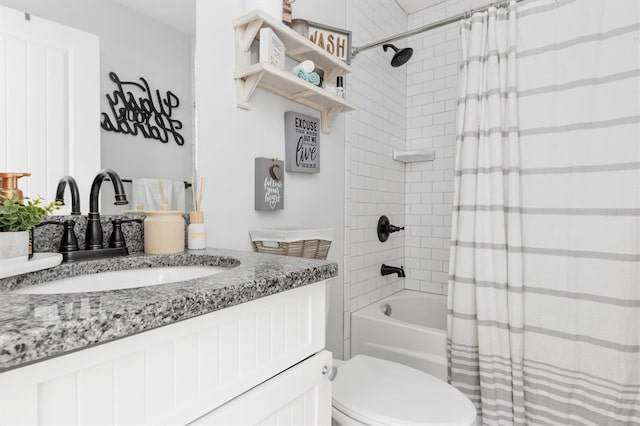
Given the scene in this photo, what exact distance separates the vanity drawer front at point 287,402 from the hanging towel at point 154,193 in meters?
0.65

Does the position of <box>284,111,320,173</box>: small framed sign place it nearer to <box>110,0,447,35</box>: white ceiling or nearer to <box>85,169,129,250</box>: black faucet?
<box>110,0,447,35</box>: white ceiling

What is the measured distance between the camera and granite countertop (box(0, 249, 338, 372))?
0.38 metres

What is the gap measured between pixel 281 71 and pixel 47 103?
71cm

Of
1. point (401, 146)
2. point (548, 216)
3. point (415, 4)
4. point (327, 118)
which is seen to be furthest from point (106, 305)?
point (415, 4)

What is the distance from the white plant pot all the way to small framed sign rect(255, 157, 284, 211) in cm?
77

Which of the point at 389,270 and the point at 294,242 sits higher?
the point at 294,242

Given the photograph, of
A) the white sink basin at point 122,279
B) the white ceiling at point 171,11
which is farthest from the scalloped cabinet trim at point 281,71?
the white sink basin at point 122,279

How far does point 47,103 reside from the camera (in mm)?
830

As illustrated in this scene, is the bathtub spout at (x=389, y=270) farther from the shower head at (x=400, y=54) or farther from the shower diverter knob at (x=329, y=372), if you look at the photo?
the shower diverter knob at (x=329, y=372)

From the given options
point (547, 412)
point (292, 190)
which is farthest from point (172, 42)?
point (547, 412)

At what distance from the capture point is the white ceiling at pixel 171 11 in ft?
3.32

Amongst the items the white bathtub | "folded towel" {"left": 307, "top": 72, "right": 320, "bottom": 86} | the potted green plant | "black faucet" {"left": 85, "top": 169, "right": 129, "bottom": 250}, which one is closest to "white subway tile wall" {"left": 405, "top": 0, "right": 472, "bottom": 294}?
the white bathtub

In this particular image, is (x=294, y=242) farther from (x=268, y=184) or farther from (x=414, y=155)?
(x=414, y=155)

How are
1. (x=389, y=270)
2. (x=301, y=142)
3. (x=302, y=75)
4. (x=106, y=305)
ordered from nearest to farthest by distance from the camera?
(x=106, y=305)
(x=302, y=75)
(x=301, y=142)
(x=389, y=270)
